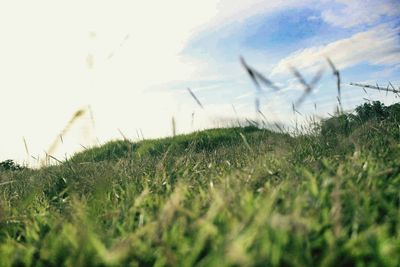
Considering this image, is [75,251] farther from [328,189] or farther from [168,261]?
[328,189]

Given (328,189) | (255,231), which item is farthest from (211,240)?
(328,189)

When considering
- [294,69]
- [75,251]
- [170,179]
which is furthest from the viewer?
[170,179]

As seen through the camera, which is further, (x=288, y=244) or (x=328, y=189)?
(x=328, y=189)

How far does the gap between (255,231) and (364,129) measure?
348 centimetres

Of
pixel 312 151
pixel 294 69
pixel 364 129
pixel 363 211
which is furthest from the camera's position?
pixel 364 129

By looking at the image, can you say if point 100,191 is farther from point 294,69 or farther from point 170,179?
point 170,179

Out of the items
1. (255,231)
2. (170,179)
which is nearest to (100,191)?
(255,231)

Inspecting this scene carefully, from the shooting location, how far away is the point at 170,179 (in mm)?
3883

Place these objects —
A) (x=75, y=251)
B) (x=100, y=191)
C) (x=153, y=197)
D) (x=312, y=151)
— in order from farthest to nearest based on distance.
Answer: (x=312, y=151), (x=153, y=197), (x=100, y=191), (x=75, y=251)

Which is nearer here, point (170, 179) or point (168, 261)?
point (168, 261)

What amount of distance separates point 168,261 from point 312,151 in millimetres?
2819

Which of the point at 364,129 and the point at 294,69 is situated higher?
the point at 294,69

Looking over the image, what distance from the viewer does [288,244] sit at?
1.67 meters

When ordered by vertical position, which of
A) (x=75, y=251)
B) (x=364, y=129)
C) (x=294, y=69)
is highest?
(x=294, y=69)
